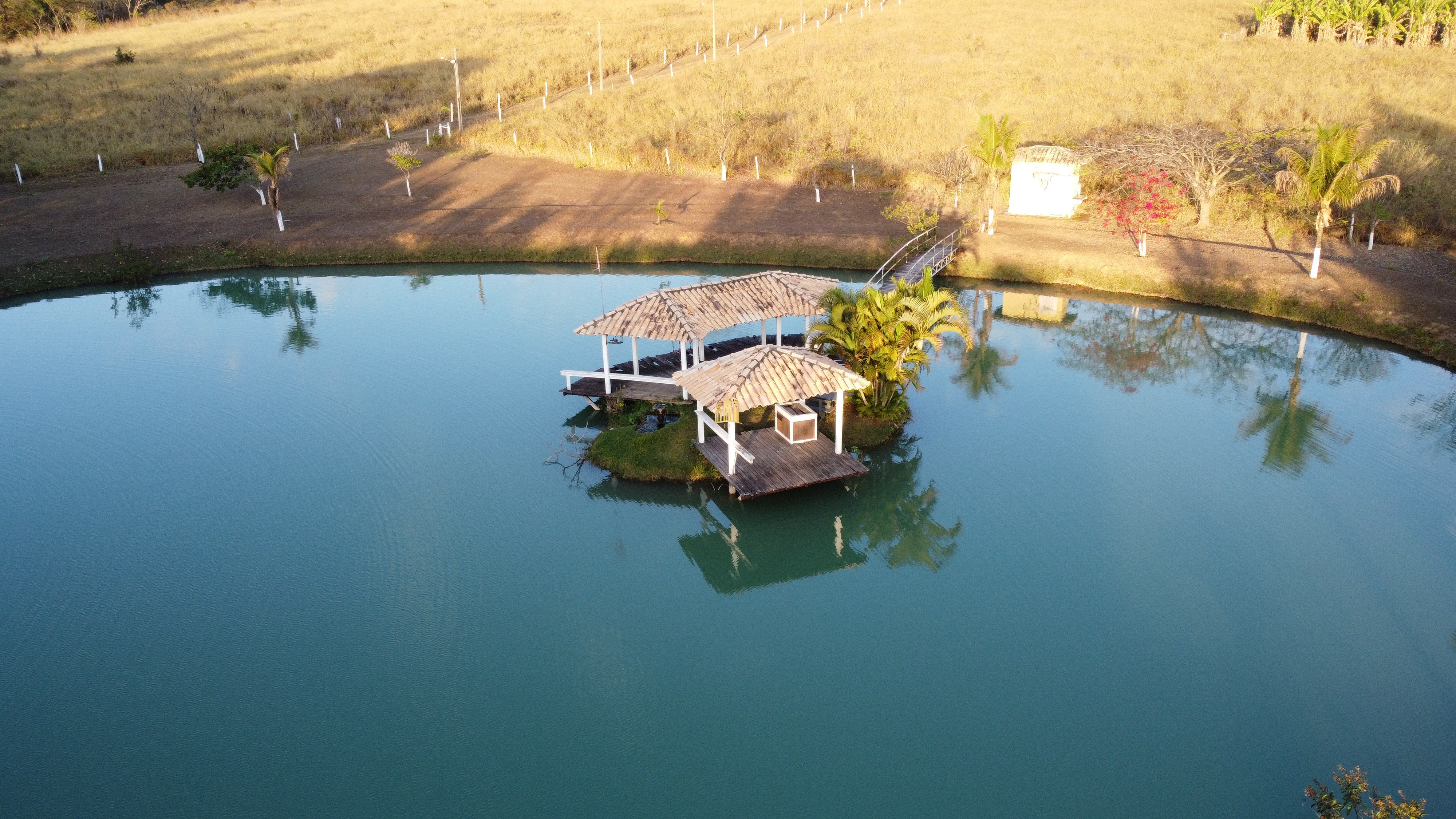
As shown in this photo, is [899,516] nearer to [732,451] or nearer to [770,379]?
[732,451]

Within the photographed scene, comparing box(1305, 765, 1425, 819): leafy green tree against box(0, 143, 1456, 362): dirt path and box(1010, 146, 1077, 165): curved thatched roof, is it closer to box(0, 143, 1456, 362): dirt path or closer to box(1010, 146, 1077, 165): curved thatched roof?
box(0, 143, 1456, 362): dirt path

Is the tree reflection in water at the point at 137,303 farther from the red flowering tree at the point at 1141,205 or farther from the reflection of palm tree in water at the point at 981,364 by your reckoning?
the red flowering tree at the point at 1141,205

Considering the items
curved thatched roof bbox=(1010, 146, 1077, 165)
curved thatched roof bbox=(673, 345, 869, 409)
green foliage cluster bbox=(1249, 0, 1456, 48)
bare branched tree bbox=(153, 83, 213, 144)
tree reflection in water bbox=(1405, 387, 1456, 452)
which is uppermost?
green foliage cluster bbox=(1249, 0, 1456, 48)

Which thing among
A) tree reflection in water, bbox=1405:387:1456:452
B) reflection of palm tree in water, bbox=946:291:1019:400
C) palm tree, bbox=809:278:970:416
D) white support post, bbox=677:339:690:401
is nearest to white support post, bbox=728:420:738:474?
white support post, bbox=677:339:690:401

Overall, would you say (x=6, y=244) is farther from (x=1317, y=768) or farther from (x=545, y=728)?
(x=1317, y=768)

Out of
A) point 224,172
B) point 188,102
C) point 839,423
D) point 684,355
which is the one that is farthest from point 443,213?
point 839,423
